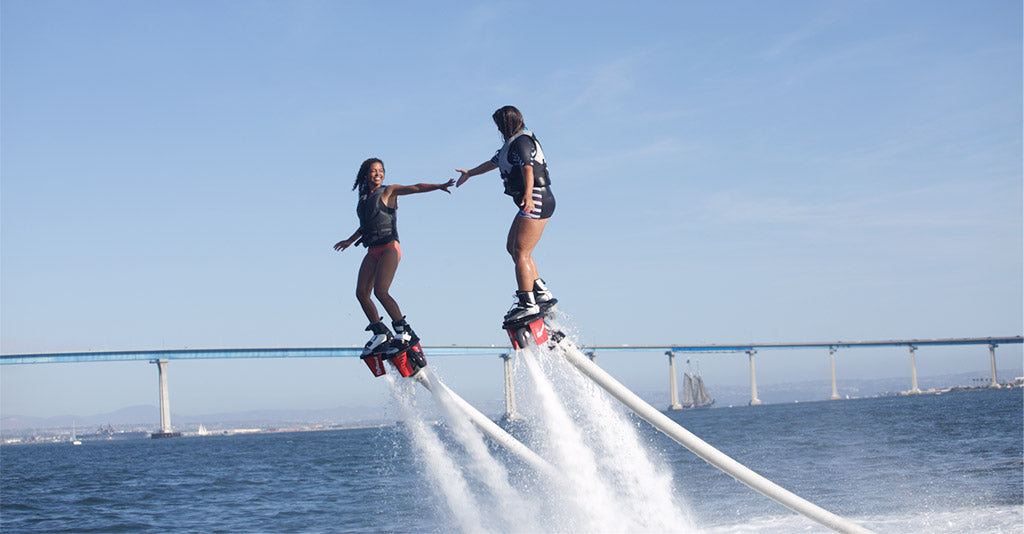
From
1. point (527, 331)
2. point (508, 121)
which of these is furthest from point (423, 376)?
point (508, 121)

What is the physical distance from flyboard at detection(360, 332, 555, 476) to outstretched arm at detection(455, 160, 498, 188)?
7.29 ft

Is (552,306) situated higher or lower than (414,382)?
higher

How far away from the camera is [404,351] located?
11.0 metres

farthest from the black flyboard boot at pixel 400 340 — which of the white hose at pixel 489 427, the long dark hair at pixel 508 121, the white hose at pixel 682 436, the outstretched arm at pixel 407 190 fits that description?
the long dark hair at pixel 508 121

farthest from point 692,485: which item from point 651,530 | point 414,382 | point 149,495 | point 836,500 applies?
point 149,495

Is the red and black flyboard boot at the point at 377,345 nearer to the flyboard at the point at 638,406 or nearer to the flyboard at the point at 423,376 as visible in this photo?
the flyboard at the point at 423,376

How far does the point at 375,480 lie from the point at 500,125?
30.4m

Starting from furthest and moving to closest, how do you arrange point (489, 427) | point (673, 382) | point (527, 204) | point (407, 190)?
point (673, 382)
point (489, 427)
point (407, 190)
point (527, 204)

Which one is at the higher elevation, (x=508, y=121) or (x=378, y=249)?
(x=508, y=121)

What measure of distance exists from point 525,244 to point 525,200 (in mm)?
537

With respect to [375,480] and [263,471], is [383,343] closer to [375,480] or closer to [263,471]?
[375,480]

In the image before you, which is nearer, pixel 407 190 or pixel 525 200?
pixel 525 200

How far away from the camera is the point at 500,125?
10.1 meters

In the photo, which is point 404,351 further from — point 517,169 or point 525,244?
point 517,169
